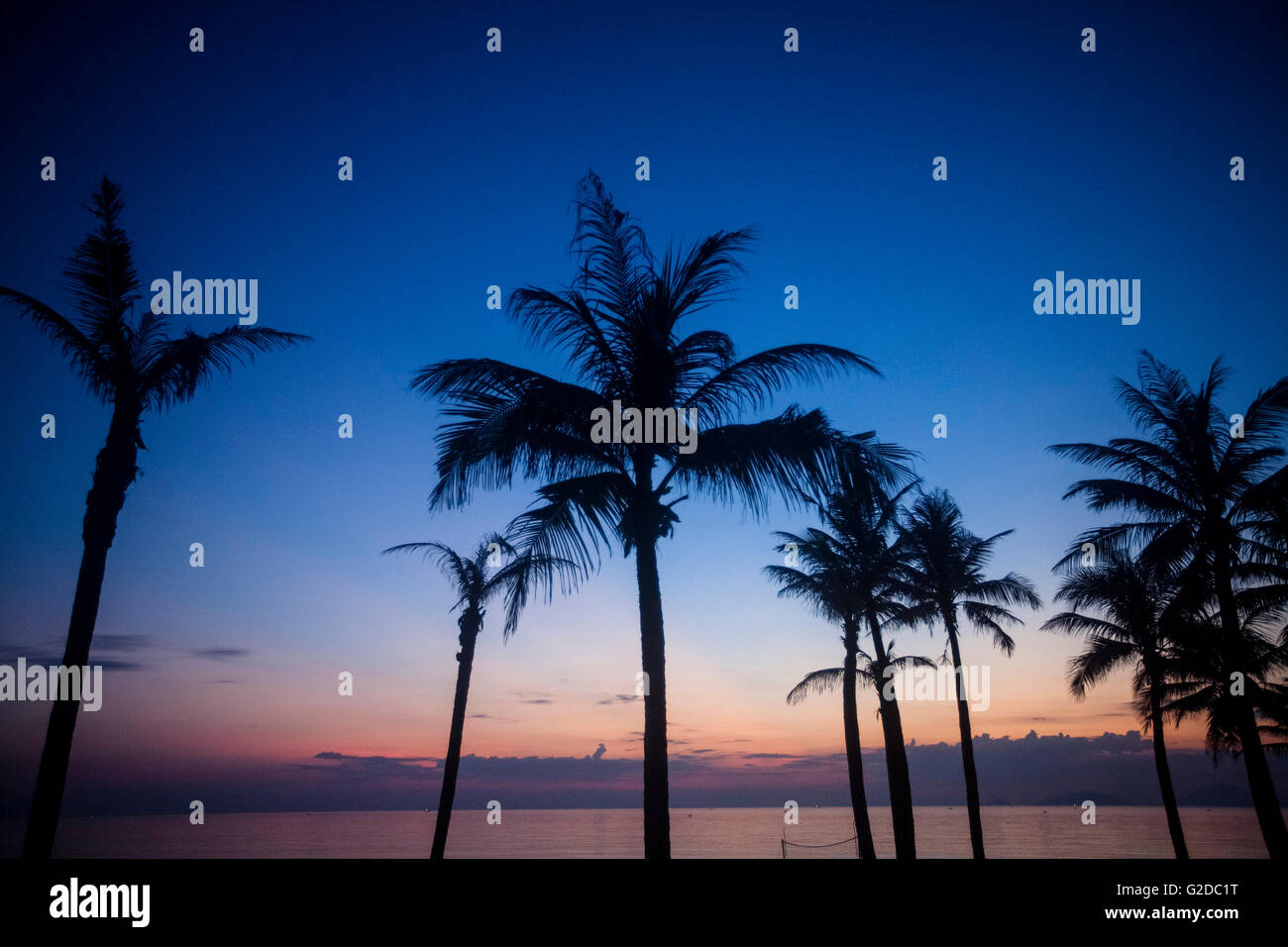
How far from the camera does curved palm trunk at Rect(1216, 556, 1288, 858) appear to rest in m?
17.0

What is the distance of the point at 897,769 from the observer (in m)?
24.0

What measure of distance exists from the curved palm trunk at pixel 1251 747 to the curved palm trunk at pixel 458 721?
788 inches

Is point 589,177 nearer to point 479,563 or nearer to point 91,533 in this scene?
point 91,533

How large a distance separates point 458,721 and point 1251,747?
20.4 m

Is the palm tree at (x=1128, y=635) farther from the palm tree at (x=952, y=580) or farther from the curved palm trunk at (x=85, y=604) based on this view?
the curved palm trunk at (x=85, y=604)

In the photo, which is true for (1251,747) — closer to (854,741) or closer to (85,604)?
(854,741)

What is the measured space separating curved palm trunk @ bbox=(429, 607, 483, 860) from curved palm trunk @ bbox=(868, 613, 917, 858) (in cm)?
1307

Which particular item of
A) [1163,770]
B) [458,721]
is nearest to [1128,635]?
[1163,770]

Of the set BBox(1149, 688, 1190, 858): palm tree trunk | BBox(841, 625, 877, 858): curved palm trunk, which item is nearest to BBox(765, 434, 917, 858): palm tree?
BBox(841, 625, 877, 858): curved palm trunk

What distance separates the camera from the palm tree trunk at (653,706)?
9312 millimetres
